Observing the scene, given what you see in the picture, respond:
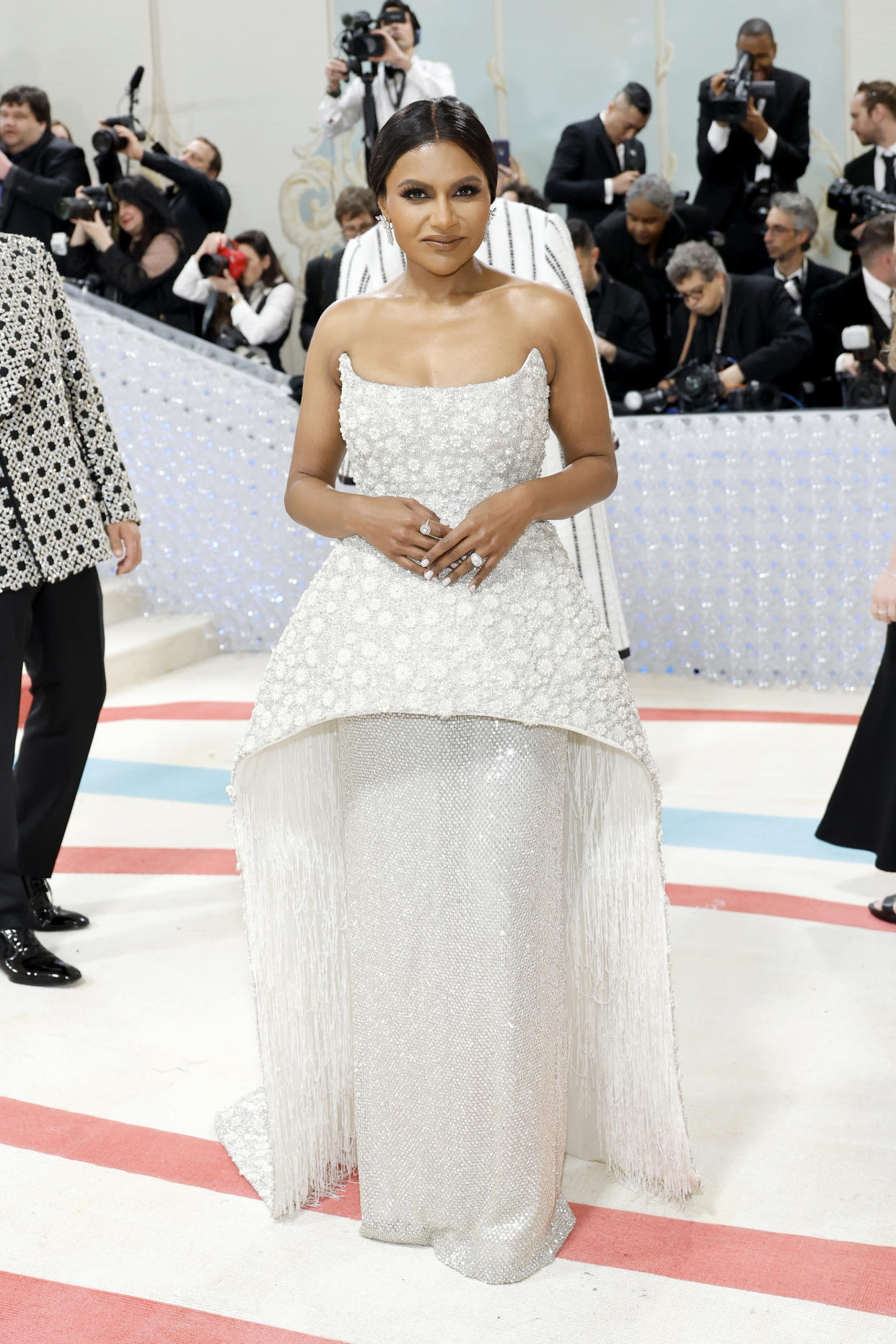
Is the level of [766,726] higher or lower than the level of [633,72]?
lower

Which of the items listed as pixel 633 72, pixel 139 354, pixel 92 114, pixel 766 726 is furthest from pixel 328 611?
pixel 92 114

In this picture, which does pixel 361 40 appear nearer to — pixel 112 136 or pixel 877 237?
pixel 112 136

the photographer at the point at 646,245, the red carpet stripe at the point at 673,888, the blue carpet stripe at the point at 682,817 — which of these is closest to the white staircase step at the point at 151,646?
the blue carpet stripe at the point at 682,817

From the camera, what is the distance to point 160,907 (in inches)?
130

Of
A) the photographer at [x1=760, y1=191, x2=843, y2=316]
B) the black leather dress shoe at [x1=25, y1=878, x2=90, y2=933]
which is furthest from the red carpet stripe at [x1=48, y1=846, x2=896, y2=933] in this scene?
the photographer at [x1=760, y1=191, x2=843, y2=316]

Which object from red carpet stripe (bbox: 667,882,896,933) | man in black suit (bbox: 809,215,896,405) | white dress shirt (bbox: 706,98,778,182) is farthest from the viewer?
white dress shirt (bbox: 706,98,778,182)

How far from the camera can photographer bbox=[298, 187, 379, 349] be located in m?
5.79

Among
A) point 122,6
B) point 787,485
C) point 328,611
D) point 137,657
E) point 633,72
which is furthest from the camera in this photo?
point 122,6

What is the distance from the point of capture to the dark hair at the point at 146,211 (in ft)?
20.7

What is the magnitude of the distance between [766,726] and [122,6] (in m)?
6.19

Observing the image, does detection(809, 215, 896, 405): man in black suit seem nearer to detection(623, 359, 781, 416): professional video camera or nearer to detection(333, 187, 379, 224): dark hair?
detection(623, 359, 781, 416): professional video camera

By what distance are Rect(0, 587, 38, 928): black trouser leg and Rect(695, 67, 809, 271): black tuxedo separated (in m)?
3.99

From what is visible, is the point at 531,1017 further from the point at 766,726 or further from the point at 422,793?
the point at 766,726

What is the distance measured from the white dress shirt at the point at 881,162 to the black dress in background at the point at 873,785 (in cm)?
328
